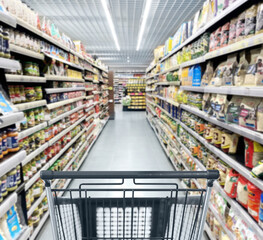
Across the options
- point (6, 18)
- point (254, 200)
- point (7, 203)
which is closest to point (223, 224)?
point (254, 200)

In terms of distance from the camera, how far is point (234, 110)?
152 centimetres

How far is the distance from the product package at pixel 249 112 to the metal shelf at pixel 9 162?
169 cm

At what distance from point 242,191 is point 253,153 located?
31 centimetres

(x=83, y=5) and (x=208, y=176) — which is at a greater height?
(x=83, y=5)

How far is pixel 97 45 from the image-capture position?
31.0ft

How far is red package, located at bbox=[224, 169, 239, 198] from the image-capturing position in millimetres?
1527

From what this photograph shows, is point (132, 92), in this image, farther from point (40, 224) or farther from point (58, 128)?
point (40, 224)

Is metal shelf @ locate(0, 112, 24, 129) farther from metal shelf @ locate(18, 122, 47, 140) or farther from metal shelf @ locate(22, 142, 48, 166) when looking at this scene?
metal shelf @ locate(22, 142, 48, 166)

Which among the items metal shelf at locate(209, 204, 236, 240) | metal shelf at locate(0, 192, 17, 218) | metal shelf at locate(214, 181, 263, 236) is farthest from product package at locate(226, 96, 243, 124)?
metal shelf at locate(0, 192, 17, 218)

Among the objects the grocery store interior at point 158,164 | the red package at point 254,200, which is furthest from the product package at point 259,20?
the red package at point 254,200

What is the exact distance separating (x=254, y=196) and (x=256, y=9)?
1.27m

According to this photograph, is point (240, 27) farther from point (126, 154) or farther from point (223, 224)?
point (126, 154)

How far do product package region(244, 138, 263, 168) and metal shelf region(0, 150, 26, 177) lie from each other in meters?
1.68

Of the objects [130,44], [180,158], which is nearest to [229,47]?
[180,158]
